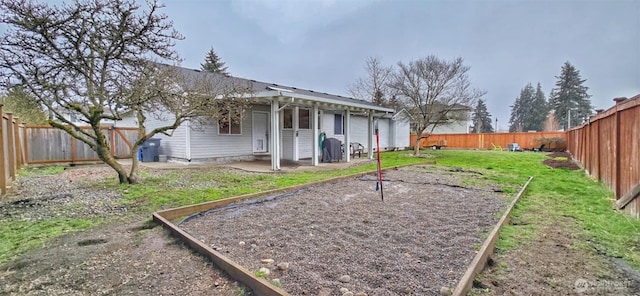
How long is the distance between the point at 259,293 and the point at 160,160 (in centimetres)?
1082

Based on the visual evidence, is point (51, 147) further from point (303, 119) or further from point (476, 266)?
point (476, 266)

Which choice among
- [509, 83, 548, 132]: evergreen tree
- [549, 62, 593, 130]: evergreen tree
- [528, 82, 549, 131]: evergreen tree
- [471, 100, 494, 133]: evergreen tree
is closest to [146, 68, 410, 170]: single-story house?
[549, 62, 593, 130]: evergreen tree

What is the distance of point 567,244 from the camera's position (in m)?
3.10

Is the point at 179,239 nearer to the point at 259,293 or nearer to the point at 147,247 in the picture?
the point at 147,247

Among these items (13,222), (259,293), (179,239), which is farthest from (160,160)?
(259,293)

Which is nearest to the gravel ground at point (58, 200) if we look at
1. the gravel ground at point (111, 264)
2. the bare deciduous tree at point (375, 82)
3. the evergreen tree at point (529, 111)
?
the gravel ground at point (111, 264)

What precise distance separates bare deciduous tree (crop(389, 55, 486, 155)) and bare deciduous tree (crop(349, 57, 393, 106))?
1101 centimetres

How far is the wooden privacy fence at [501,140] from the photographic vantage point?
20.0 metres

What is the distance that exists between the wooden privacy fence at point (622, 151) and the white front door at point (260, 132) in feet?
32.9

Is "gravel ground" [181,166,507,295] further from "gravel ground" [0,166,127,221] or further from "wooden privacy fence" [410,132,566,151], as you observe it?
"wooden privacy fence" [410,132,566,151]

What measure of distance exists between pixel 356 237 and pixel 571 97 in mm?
50543

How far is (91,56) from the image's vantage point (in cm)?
534

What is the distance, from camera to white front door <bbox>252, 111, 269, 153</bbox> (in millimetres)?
11594

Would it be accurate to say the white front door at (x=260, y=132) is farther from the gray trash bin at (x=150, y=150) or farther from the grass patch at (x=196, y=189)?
the gray trash bin at (x=150, y=150)
